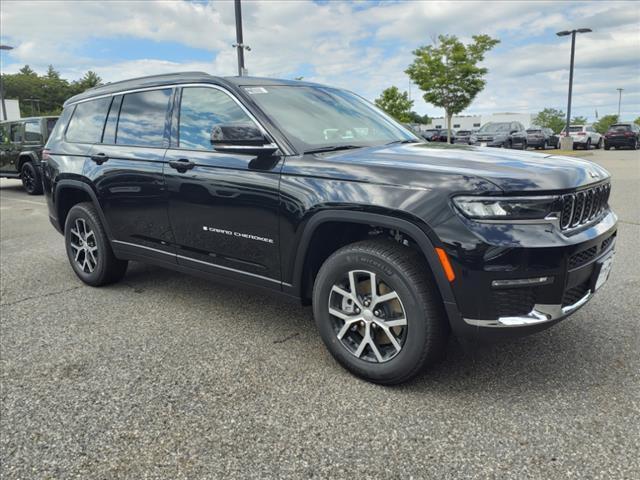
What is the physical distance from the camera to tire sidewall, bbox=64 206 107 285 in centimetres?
449

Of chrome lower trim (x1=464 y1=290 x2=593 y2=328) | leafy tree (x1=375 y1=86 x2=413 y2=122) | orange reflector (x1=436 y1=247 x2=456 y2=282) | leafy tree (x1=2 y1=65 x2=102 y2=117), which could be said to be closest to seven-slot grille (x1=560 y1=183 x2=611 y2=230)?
chrome lower trim (x1=464 y1=290 x2=593 y2=328)

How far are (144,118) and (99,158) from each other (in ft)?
1.97

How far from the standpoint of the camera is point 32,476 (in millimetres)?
2162

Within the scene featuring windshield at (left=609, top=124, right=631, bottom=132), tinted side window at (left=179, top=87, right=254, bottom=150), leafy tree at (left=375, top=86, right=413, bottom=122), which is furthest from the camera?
leafy tree at (left=375, top=86, right=413, bottom=122)

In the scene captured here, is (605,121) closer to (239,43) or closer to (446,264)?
(239,43)

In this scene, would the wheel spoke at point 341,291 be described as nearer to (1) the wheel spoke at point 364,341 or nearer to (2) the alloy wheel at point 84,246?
(1) the wheel spoke at point 364,341

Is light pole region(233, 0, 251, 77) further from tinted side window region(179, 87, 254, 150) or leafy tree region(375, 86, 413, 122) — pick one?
leafy tree region(375, 86, 413, 122)

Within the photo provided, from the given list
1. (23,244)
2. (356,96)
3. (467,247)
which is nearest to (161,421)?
(467,247)

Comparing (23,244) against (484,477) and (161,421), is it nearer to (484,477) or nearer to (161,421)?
(161,421)

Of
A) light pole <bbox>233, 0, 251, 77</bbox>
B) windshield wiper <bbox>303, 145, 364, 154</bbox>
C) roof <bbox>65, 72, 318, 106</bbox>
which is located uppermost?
light pole <bbox>233, 0, 251, 77</bbox>

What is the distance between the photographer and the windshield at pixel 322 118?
3.27 metres

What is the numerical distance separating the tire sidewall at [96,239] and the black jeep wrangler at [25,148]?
8634 mm

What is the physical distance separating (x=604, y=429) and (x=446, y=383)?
78cm

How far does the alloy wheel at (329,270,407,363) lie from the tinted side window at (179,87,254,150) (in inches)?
51.8
